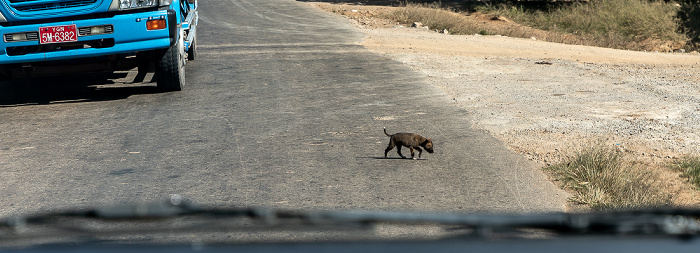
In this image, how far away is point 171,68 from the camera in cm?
1006

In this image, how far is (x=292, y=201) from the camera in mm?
5395

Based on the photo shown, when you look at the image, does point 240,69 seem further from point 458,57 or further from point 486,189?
point 486,189

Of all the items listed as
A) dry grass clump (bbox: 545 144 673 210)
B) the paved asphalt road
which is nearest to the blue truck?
the paved asphalt road

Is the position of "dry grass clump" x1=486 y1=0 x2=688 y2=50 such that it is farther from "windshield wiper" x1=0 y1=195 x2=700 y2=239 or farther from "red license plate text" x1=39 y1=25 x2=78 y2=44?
"windshield wiper" x1=0 y1=195 x2=700 y2=239

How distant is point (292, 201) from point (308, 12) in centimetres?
2010

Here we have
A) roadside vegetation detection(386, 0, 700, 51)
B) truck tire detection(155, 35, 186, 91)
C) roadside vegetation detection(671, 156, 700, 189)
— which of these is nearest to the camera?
roadside vegetation detection(671, 156, 700, 189)

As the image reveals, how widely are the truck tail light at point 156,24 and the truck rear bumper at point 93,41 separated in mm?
39

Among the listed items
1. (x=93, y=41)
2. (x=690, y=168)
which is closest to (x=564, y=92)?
(x=690, y=168)

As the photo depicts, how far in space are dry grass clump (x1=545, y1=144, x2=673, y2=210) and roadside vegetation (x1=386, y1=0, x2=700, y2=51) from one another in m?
13.4

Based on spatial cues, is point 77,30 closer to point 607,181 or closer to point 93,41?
point 93,41

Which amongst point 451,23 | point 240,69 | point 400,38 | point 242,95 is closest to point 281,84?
point 242,95

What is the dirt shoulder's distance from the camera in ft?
24.9

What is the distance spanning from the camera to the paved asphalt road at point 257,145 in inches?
220

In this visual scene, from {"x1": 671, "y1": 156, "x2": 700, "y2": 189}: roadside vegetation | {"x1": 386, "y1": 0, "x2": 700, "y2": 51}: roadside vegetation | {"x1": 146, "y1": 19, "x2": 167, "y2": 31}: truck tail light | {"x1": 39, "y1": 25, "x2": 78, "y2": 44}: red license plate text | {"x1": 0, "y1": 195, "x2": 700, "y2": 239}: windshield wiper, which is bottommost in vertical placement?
{"x1": 386, "y1": 0, "x2": 700, "y2": 51}: roadside vegetation
